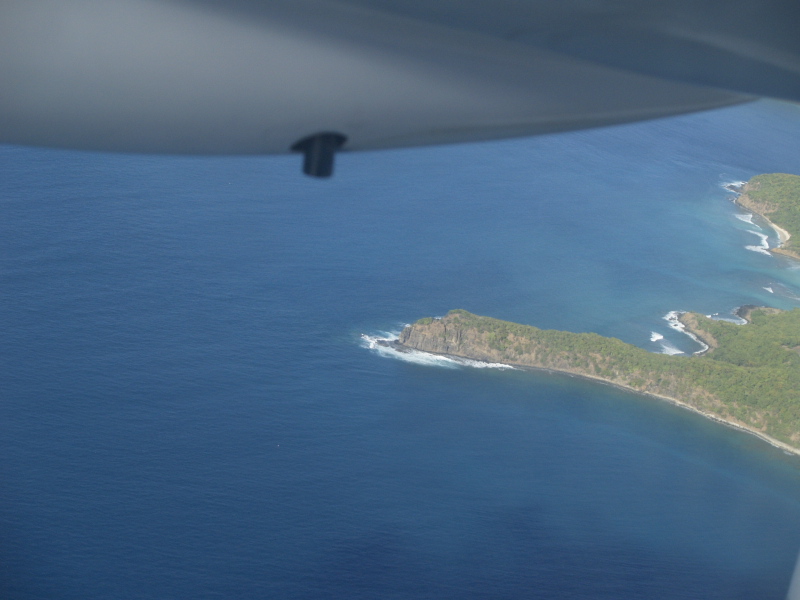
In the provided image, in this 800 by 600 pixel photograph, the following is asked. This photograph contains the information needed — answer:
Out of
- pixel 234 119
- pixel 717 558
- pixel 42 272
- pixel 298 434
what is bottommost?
pixel 717 558

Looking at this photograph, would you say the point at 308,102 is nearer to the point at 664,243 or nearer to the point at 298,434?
the point at 298,434

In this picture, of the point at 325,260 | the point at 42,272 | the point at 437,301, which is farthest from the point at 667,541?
the point at 42,272

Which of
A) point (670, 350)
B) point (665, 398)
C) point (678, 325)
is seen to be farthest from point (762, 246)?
point (665, 398)

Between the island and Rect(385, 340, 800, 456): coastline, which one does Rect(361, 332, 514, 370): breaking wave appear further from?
the island

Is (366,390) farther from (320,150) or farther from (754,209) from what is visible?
(320,150)

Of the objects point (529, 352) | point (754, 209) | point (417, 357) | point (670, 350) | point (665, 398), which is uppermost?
point (754, 209)

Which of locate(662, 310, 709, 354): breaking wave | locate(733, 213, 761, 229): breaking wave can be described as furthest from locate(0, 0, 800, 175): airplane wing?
locate(733, 213, 761, 229): breaking wave

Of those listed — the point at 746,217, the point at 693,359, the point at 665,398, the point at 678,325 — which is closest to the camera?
the point at 693,359
